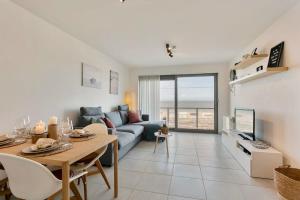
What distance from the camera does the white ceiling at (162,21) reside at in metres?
2.10

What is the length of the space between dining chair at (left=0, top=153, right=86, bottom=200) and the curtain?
4.69m

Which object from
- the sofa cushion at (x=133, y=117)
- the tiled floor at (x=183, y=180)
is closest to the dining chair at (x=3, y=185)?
the tiled floor at (x=183, y=180)

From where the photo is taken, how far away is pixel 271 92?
2.67 m

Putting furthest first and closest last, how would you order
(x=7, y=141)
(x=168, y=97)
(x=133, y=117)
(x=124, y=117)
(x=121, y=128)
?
(x=168, y=97), (x=133, y=117), (x=124, y=117), (x=121, y=128), (x=7, y=141)

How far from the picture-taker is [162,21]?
8.32 ft

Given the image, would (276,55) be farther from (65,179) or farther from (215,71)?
(65,179)

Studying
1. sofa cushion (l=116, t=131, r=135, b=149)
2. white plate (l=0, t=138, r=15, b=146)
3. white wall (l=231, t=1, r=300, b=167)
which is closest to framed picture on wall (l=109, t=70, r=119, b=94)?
sofa cushion (l=116, t=131, r=135, b=149)

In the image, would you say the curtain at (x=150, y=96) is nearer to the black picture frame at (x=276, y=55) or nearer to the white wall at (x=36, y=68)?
the white wall at (x=36, y=68)

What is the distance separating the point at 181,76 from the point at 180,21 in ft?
10.8

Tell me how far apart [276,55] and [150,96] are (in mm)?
3905

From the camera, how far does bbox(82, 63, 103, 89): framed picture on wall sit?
3.52 m

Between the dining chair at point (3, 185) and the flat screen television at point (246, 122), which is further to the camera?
the flat screen television at point (246, 122)

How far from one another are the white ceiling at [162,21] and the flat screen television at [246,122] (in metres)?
1.44

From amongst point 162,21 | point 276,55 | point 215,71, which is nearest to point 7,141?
point 162,21
